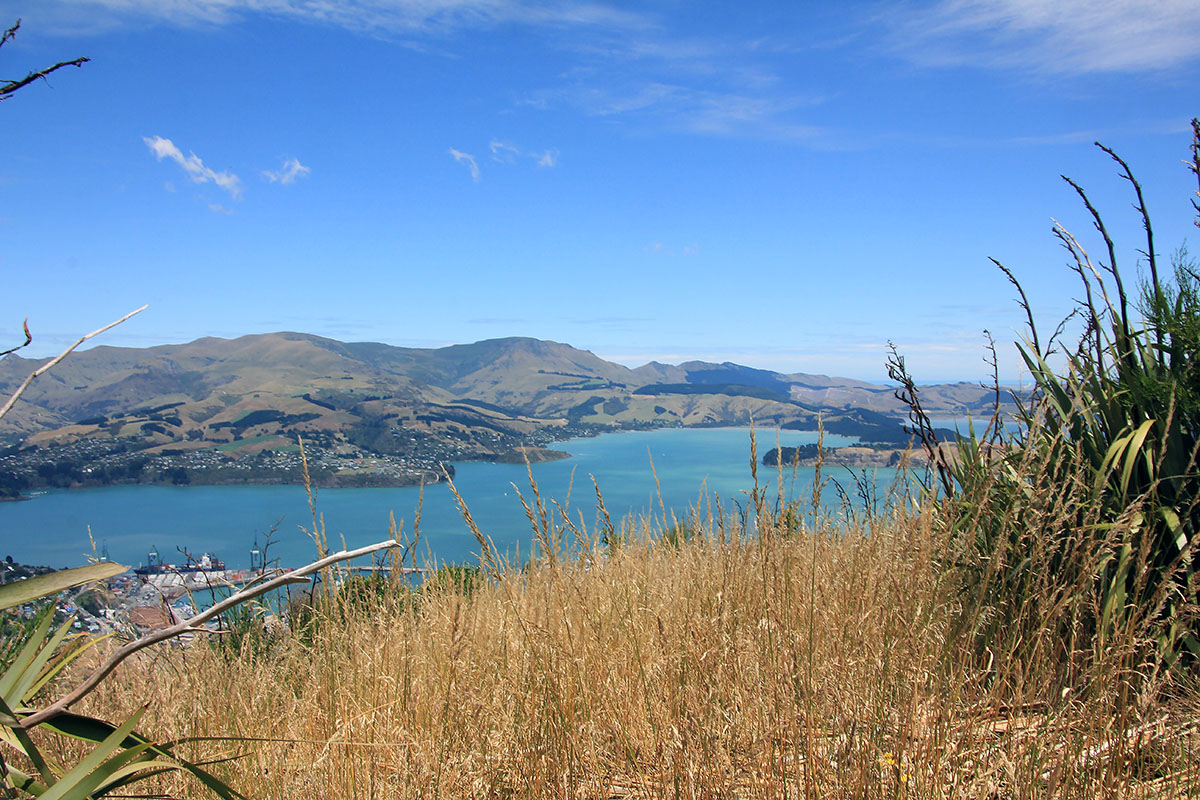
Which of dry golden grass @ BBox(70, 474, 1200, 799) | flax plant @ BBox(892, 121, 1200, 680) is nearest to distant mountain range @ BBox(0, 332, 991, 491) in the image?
flax plant @ BBox(892, 121, 1200, 680)

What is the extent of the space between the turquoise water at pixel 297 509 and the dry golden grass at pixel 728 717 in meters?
30.6

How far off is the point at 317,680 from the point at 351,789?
140 centimetres

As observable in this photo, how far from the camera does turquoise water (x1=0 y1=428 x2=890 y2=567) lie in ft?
138

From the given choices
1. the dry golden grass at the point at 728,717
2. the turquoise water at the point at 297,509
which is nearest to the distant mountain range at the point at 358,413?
the turquoise water at the point at 297,509

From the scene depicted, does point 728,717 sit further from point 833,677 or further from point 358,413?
point 358,413

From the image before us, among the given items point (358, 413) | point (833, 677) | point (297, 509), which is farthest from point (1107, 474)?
point (358, 413)

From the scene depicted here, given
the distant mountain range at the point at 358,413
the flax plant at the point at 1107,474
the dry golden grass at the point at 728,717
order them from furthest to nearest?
the distant mountain range at the point at 358,413 < the flax plant at the point at 1107,474 < the dry golden grass at the point at 728,717

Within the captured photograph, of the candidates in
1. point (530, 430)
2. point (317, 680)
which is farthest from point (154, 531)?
point (530, 430)

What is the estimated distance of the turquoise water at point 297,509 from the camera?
138 feet

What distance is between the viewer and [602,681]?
2533 millimetres

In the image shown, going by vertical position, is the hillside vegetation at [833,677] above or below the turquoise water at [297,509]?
above

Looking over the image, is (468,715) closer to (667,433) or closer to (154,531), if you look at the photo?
(154,531)

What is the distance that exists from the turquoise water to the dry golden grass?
30.6 meters

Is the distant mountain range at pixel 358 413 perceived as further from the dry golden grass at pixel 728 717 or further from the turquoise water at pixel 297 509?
the dry golden grass at pixel 728 717
